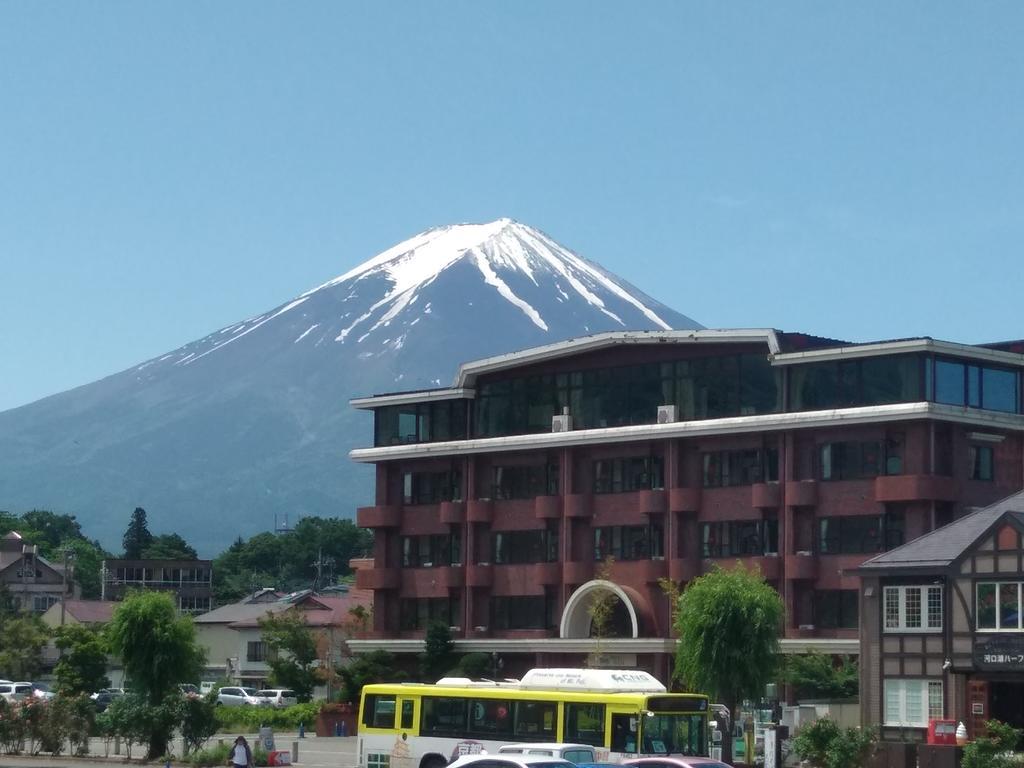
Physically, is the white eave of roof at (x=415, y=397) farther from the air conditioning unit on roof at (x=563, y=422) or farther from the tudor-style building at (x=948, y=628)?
the tudor-style building at (x=948, y=628)

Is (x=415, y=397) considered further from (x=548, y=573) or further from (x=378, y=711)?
(x=378, y=711)

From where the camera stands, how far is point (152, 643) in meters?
71.8

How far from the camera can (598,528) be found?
8425cm

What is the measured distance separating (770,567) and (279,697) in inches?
1527

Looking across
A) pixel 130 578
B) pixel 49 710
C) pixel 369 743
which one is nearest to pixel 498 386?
pixel 49 710

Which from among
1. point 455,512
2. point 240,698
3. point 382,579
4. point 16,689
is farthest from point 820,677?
point 16,689

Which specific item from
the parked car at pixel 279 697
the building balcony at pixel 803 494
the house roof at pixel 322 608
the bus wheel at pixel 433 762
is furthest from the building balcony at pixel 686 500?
the house roof at pixel 322 608

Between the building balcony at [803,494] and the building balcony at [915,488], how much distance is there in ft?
10.0

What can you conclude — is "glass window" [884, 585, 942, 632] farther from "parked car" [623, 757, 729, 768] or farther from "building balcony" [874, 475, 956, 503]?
"parked car" [623, 757, 729, 768]

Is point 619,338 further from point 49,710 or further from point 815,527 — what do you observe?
point 49,710

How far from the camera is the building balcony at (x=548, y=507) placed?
85500mm

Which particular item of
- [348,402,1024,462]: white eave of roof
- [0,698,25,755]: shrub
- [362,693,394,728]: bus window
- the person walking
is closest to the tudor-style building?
[348,402,1024,462]: white eave of roof

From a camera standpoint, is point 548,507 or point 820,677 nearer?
point 820,677

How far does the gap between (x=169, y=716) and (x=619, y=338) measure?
101 feet
